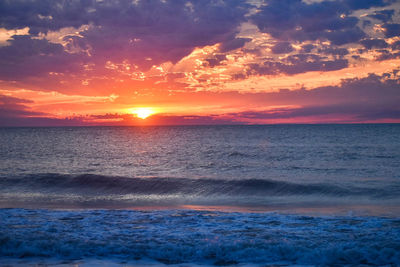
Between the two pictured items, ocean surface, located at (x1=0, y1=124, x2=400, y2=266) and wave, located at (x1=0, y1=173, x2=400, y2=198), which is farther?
wave, located at (x1=0, y1=173, x2=400, y2=198)

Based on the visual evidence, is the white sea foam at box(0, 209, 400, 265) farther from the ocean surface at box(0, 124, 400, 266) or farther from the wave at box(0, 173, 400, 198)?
the wave at box(0, 173, 400, 198)

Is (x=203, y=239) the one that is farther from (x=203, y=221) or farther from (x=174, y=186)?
(x=174, y=186)

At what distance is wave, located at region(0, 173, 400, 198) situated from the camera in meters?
16.5

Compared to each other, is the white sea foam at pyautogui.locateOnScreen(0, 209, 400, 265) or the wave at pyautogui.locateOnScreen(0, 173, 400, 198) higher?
the white sea foam at pyautogui.locateOnScreen(0, 209, 400, 265)

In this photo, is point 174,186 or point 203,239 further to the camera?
point 174,186

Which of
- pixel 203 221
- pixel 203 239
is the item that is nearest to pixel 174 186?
pixel 203 221

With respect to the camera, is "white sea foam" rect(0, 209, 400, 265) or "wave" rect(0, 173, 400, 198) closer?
"white sea foam" rect(0, 209, 400, 265)

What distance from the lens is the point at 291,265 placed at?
668cm

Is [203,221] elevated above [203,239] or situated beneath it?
situated beneath

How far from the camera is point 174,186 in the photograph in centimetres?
1869

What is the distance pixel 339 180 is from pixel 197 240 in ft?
47.4

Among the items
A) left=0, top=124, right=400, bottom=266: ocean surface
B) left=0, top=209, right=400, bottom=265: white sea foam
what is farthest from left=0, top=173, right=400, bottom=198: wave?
left=0, top=209, right=400, bottom=265: white sea foam

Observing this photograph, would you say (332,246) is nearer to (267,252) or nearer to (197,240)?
(267,252)

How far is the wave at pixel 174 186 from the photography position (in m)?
16.5
